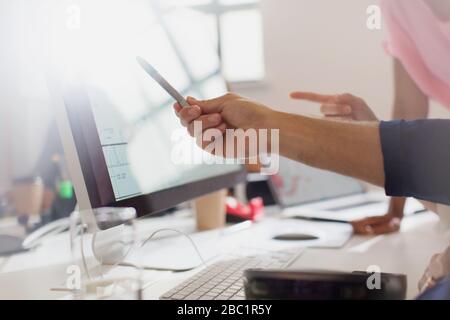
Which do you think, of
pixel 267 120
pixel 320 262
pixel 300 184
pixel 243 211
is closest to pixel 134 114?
pixel 267 120

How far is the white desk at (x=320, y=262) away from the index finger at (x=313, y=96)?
242 millimetres

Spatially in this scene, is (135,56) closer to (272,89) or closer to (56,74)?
(56,74)

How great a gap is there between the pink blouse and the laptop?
0.84 ft

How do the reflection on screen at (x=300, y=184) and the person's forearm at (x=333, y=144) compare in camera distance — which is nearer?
the person's forearm at (x=333, y=144)

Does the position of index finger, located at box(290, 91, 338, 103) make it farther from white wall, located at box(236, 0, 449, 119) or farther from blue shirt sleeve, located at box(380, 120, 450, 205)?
blue shirt sleeve, located at box(380, 120, 450, 205)

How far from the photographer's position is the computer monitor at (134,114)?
0.52 meters

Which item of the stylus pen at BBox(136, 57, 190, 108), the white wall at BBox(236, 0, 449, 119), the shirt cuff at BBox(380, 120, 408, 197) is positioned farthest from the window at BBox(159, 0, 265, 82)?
the shirt cuff at BBox(380, 120, 408, 197)

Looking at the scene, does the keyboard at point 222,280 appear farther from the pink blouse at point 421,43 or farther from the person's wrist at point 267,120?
the pink blouse at point 421,43

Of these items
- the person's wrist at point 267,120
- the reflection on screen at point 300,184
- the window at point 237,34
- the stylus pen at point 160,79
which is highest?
the window at point 237,34

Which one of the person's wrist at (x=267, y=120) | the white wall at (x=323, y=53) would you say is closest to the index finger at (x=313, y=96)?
the white wall at (x=323, y=53)

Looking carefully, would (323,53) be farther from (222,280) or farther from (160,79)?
(222,280)

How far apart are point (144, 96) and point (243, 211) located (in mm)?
437

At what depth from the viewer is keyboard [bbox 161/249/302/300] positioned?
48 cm
